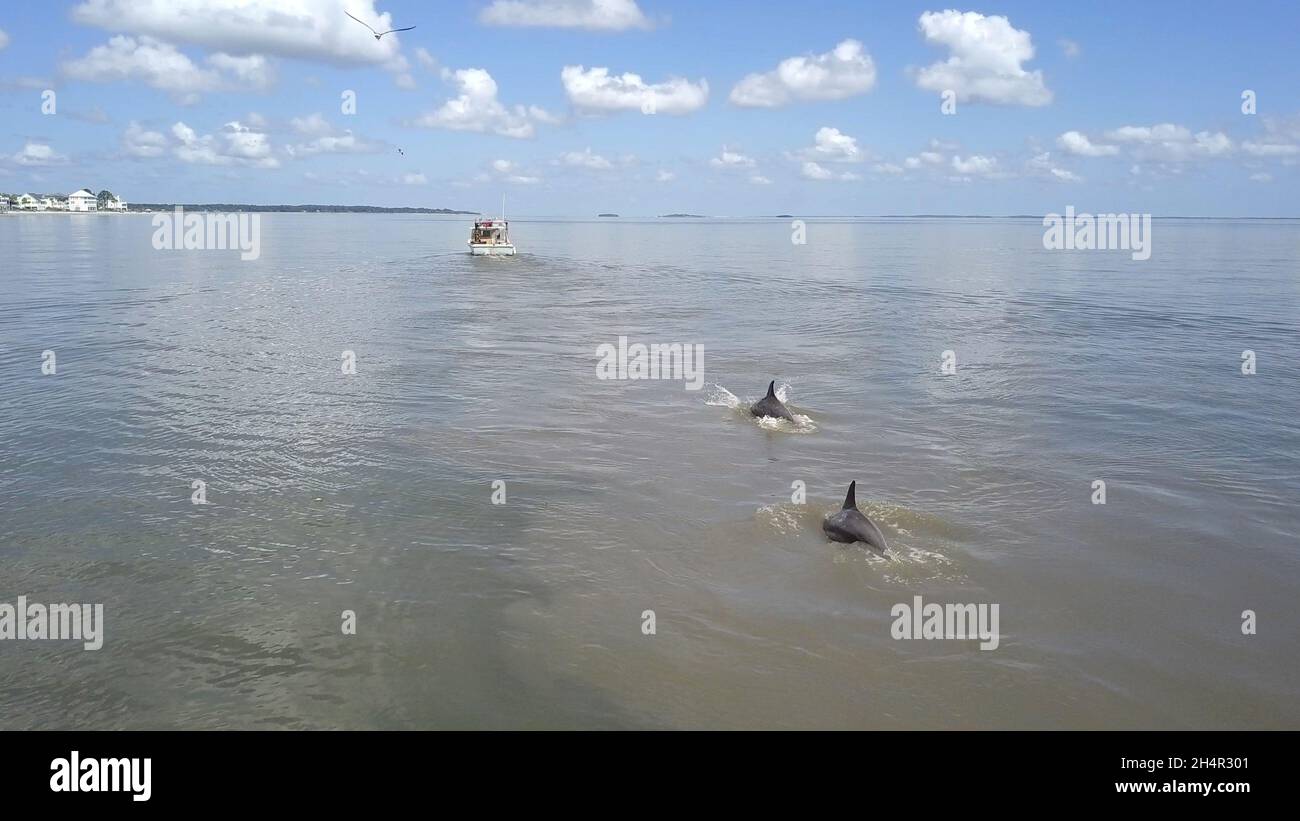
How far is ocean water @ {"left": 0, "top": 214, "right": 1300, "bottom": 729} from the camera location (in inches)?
301

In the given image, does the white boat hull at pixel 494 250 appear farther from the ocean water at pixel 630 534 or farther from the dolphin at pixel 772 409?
the dolphin at pixel 772 409

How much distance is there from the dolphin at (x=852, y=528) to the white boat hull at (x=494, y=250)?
55.9 meters

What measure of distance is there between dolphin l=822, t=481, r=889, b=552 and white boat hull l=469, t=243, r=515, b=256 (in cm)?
5595

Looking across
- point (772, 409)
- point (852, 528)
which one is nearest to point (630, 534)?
point (852, 528)

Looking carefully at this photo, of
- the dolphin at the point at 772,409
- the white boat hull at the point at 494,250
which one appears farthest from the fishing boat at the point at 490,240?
the dolphin at the point at 772,409

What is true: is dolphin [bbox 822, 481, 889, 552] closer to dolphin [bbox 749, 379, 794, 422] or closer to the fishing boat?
dolphin [bbox 749, 379, 794, 422]

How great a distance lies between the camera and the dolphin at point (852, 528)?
10.8m

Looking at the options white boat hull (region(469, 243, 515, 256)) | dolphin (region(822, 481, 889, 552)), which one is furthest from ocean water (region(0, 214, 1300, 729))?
white boat hull (region(469, 243, 515, 256))

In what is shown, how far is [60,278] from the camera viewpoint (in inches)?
1636

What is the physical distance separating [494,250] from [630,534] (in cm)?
5543

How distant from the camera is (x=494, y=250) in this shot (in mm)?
63438

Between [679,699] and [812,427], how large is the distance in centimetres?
1028

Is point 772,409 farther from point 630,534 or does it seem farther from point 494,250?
point 494,250
